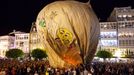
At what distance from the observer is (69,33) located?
50438 mm

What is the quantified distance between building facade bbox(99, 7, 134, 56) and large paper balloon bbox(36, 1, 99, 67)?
65.7 meters

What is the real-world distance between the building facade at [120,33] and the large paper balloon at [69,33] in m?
65.7

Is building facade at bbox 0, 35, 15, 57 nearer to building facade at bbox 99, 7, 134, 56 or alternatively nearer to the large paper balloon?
building facade at bbox 99, 7, 134, 56

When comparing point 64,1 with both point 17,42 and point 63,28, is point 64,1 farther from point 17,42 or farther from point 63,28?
point 17,42

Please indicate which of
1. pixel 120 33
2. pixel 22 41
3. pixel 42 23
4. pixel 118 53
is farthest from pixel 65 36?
pixel 22 41

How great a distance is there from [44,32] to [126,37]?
6803cm

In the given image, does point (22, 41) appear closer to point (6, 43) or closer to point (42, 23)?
point (6, 43)

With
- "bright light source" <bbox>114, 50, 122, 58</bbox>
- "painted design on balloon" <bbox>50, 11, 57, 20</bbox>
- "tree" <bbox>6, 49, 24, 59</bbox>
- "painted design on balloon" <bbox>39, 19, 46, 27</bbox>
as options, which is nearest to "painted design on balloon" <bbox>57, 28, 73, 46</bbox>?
"painted design on balloon" <bbox>50, 11, 57, 20</bbox>

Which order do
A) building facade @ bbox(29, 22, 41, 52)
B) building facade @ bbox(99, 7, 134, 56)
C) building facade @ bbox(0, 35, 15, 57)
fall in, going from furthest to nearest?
building facade @ bbox(0, 35, 15, 57) → building facade @ bbox(29, 22, 41, 52) → building facade @ bbox(99, 7, 134, 56)

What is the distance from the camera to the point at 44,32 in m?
52.3

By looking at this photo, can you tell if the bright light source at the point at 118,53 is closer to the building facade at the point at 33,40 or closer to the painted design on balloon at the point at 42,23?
the building facade at the point at 33,40

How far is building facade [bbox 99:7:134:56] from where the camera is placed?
382ft

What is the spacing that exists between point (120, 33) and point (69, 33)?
71.0 metres

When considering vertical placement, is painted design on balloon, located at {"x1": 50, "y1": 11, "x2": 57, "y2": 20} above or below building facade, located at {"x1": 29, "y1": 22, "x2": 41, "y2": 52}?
below
